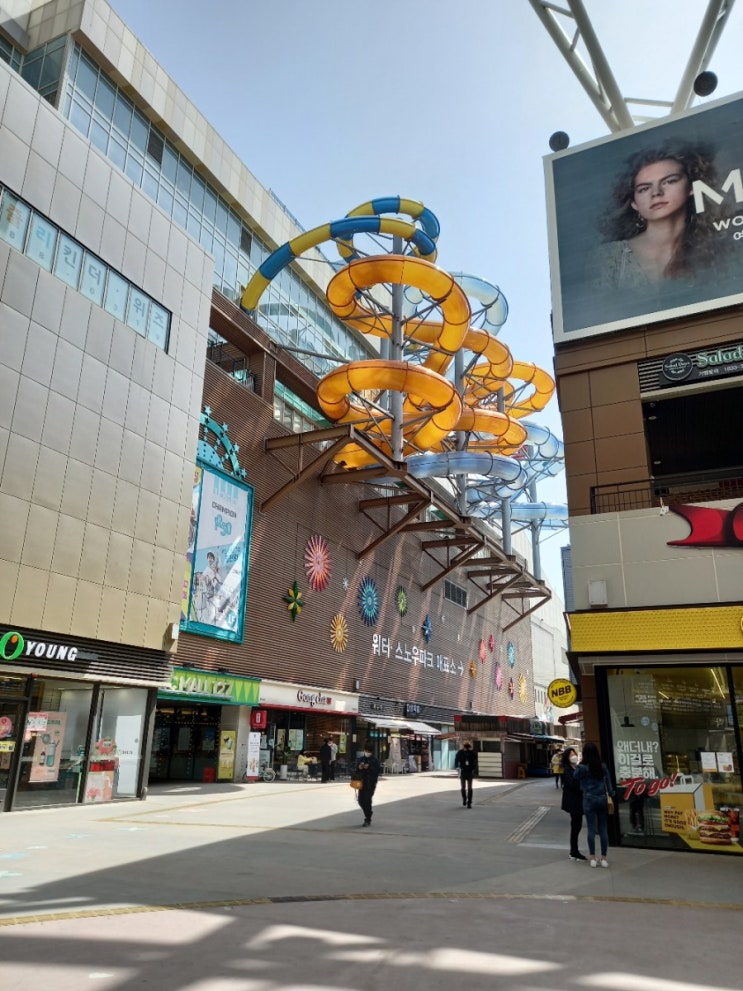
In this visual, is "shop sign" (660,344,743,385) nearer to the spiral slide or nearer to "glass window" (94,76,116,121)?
the spiral slide

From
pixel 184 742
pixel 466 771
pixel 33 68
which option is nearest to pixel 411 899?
pixel 466 771

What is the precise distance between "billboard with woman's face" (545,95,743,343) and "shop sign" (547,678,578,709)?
26.2 feet

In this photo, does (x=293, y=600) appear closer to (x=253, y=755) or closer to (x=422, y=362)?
(x=253, y=755)

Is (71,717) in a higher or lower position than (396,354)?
lower

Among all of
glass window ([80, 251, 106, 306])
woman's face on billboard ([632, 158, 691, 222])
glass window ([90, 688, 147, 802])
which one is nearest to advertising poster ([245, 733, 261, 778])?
glass window ([90, 688, 147, 802])

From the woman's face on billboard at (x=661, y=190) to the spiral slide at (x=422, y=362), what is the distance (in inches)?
398

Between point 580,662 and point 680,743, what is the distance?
2.01m

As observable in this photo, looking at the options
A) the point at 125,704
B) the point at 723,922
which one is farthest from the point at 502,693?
the point at 723,922

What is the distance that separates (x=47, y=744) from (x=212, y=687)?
804cm

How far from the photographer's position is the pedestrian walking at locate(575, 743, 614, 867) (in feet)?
34.3

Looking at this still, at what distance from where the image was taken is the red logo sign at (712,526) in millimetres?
12609

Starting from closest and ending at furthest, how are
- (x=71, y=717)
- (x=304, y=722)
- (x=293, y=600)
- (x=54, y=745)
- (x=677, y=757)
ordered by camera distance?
1. (x=677, y=757)
2. (x=54, y=745)
3. (x=71, y=717)
4. (x=293, y=600)
5. (x=304, y=722)

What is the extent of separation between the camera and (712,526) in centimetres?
1282

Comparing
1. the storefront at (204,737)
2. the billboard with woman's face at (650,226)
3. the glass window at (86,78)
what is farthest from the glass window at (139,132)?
the storefront at (204,737)
